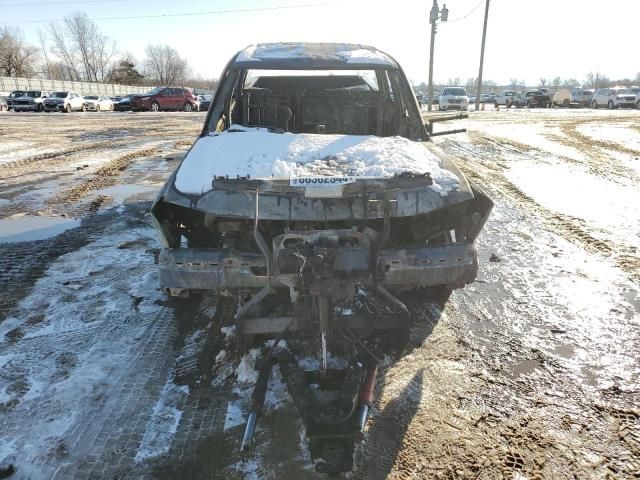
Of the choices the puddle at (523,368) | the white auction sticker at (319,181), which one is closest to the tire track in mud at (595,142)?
the puddle at (523,368)

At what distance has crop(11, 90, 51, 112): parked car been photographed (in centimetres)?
2927

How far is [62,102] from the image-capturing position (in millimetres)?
29250

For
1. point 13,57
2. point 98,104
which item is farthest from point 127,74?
point 98,104

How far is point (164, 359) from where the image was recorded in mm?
2947

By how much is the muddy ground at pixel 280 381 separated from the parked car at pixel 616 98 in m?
36.6

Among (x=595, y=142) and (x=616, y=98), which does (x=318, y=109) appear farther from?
(x=616, y=98)

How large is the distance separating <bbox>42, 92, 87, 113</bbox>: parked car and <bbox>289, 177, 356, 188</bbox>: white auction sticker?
32362mm

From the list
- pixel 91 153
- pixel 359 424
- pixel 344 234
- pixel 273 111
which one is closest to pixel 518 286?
pixel 344 234

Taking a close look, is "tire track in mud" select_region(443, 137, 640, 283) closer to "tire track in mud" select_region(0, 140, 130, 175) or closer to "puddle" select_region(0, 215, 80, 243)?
"puddle" select_region(0, 215, 80, 243)

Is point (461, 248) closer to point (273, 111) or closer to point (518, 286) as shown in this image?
point (518, 286)

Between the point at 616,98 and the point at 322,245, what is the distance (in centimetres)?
4146

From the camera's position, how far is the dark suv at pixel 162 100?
3100 centimetres

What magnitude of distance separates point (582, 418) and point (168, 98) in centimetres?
3287

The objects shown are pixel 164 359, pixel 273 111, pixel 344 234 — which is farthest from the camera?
pixel 273 111
